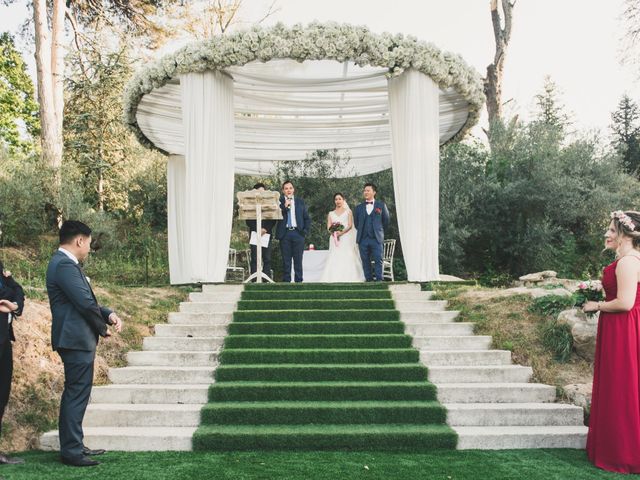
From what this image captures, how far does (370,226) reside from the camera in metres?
9.37

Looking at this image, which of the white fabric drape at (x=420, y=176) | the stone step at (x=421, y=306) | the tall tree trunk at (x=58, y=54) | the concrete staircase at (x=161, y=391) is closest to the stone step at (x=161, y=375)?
the concrete staircase at (x=161, y=391)

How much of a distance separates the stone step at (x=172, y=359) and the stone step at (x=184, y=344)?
0.84ft

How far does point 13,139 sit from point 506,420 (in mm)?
26149

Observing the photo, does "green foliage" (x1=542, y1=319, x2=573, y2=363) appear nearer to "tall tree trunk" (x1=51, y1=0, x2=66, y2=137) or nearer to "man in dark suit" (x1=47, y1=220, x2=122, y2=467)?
"man in dark suit" (x1=47, y1=220, x2=122, y2=467)

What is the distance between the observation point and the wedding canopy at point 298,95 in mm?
7984

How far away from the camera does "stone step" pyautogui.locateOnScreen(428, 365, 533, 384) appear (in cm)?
597

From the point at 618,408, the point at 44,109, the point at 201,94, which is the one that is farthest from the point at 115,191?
the point at 618,408

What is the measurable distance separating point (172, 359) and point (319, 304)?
2.14m

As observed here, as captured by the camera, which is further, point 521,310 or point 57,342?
point 521,310

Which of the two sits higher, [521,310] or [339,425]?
[521,310]

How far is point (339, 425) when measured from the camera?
5133mm

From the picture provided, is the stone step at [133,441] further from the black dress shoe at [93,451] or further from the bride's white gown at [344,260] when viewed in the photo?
the bride's white gown at [344,260]

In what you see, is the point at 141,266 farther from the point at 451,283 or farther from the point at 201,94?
the point at 451,283

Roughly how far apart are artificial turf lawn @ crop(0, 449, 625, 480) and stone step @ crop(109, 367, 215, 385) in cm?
127
